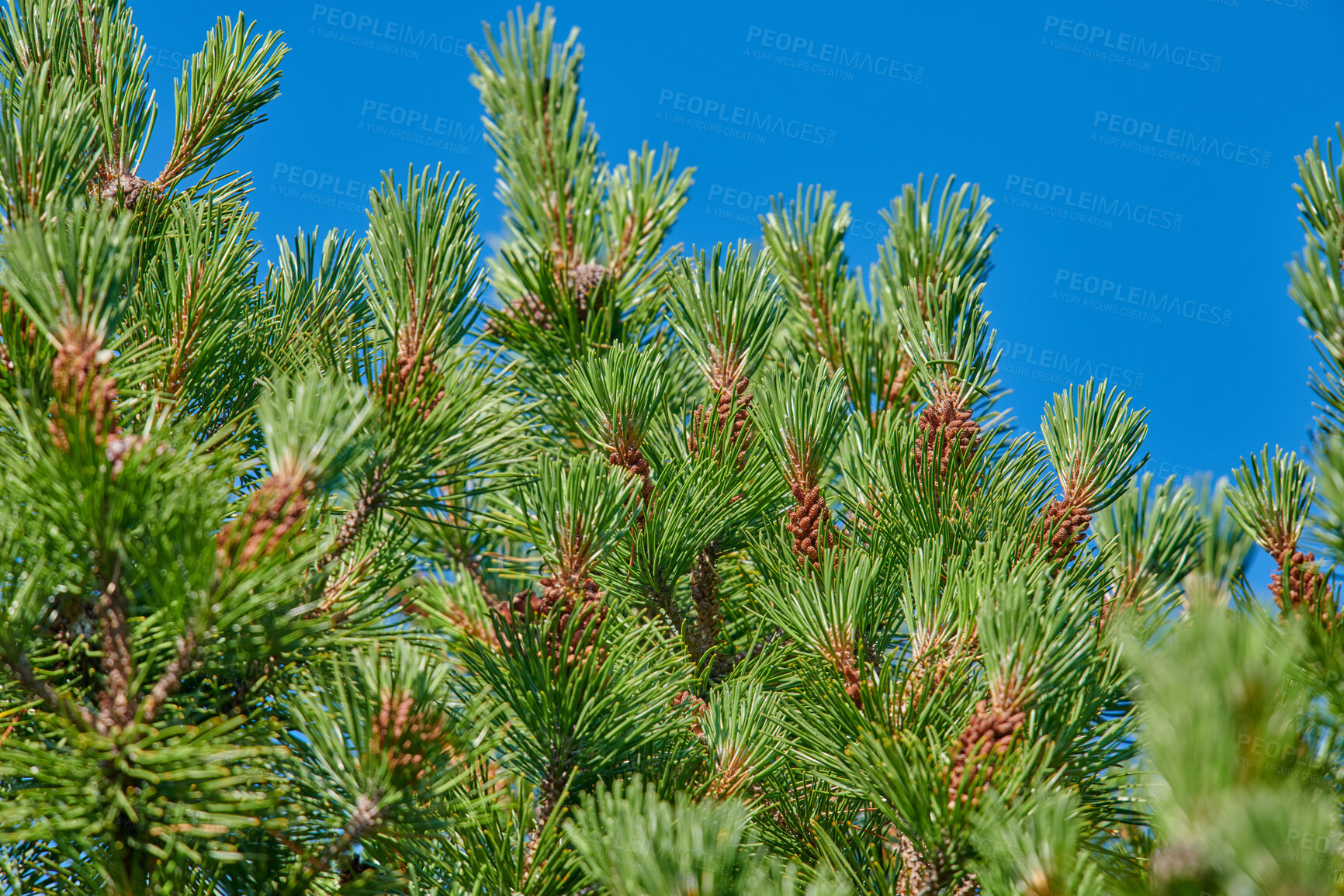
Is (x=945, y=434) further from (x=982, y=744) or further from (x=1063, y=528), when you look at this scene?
(x=982, y=744)

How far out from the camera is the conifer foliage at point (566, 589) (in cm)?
103

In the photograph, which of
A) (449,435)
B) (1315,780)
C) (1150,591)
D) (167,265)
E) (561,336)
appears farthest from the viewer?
(561,336)

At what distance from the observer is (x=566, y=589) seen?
1.43m

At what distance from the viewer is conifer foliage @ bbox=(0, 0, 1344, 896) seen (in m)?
1.03

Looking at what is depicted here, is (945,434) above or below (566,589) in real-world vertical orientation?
above

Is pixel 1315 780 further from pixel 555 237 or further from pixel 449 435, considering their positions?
pixel 555 237

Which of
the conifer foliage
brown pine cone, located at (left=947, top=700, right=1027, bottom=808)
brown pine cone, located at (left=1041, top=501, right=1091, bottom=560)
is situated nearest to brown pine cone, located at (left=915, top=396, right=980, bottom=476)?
the conifer foliage

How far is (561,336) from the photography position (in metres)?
2.12

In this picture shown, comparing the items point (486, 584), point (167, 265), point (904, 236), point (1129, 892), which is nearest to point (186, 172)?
point (167, 265)

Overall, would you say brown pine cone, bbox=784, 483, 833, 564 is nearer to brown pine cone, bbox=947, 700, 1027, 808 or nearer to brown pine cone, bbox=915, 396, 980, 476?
brown pine cone, bbox=915, 396, 980, 476

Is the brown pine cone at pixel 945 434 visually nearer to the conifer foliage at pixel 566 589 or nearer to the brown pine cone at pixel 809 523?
the conifer foliage at pixel 566 589

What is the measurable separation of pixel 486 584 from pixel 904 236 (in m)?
1.31

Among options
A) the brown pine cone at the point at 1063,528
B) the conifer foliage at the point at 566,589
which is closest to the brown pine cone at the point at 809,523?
the conifer foliage at the point at 566,589

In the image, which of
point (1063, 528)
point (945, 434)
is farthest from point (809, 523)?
point (1063, 528)
